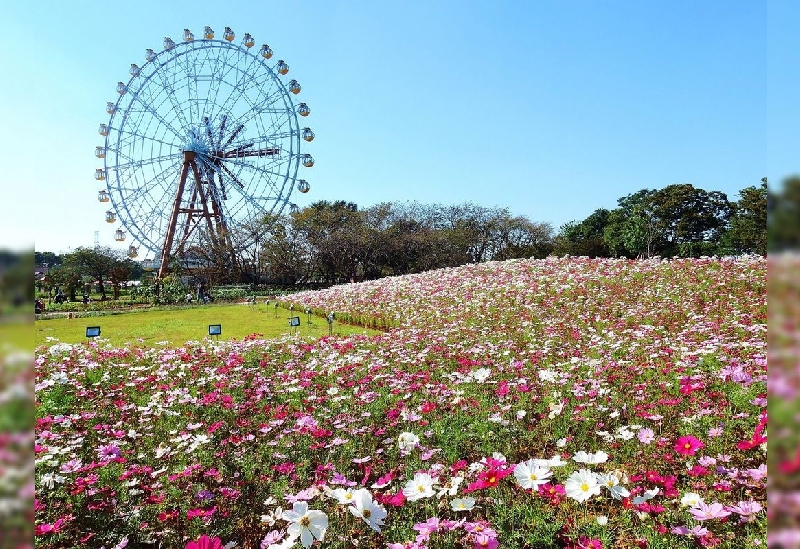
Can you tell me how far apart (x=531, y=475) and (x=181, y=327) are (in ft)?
36.9

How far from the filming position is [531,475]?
2.05 m

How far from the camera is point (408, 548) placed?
1.91m

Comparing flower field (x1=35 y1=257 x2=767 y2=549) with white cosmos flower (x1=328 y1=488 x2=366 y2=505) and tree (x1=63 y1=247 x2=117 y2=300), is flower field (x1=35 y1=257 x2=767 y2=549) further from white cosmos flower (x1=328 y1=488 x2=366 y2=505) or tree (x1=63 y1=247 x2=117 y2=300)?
tree (x1=63 y1=247 x2=117 y2=300)

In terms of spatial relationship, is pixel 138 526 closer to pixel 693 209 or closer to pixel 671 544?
pixel 671 544

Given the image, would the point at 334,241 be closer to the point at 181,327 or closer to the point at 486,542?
the point at 181,327

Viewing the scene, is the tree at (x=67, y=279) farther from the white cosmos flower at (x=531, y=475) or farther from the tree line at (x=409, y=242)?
the white cosmos flower at (x=531, y=475)

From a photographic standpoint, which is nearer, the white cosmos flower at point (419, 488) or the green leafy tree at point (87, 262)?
the white cosmos flower at point (419, 488)

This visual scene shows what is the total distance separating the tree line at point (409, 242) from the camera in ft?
92.8

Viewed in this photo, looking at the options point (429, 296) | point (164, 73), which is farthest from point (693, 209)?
point (164, 73)

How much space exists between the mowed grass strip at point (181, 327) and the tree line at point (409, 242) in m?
12.2

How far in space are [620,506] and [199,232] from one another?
90.5 ft
